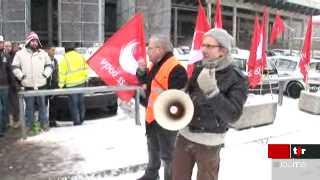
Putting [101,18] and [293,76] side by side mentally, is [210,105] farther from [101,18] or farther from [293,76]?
[101,18]

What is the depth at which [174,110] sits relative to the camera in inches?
160

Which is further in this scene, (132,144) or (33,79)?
(33,79)

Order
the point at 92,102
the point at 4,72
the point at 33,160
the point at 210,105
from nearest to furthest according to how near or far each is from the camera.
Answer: the point at 210,105 < the point at 33,160 < the point at 4,72 < the point at 92,102

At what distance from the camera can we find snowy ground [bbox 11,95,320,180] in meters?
6.56

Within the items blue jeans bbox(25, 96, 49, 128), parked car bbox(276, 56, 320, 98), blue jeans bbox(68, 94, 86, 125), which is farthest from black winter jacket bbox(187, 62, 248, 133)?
parked car bbox(276, 56, 320, 98)

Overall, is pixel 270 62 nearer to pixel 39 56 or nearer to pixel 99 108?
pixel 99 108

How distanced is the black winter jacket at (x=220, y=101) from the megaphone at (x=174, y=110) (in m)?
0.08

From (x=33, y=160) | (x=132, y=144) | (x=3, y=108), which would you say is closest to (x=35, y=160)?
(x=33, y=160)

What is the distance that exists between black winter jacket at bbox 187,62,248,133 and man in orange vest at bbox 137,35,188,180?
1.21 metres

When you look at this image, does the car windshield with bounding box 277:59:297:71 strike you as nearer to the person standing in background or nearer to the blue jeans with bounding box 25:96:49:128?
the person standing in background

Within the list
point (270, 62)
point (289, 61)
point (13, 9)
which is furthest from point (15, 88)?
point (13, 9)

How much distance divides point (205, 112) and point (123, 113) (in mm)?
6751

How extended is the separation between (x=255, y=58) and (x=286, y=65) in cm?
525

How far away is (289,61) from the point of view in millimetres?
15977
